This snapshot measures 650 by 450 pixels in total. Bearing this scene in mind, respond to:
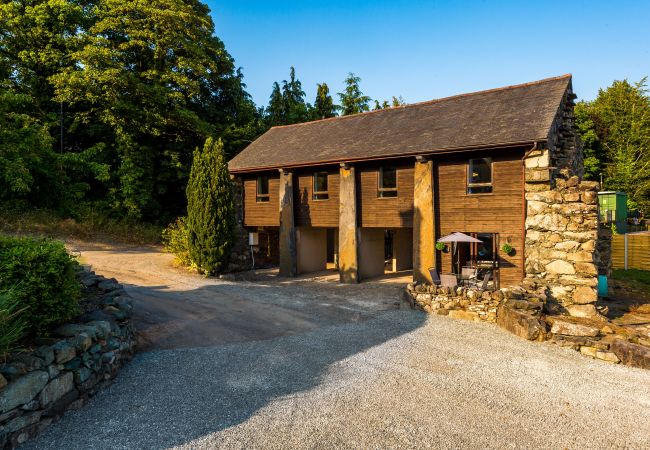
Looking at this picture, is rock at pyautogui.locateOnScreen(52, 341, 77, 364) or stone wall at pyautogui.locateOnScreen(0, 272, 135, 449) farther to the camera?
rock at pyautogui.locateOnScreen(52, 341, 77, 364)

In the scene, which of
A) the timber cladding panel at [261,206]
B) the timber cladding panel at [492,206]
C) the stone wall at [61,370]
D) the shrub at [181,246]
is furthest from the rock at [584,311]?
the shrub at [181,246]

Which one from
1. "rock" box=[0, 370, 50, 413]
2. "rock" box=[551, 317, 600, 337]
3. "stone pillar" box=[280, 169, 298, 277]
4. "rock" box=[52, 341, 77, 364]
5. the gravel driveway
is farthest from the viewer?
"stone pillar" box=[280, 169, 298, 277]

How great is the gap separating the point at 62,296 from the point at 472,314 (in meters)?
10.7

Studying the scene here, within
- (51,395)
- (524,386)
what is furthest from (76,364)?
(524,386)

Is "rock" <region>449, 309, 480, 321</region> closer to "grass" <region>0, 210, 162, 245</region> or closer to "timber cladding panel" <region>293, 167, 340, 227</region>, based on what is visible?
"timber cladding panel" <region>293, 167, 340, 227</region>

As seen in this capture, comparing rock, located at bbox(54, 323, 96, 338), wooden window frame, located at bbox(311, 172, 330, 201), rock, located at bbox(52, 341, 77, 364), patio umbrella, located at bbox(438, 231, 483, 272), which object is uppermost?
wooden window frame, located at bbox(311, 172, 330, 201)

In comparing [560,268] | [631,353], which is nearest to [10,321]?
[631,353]

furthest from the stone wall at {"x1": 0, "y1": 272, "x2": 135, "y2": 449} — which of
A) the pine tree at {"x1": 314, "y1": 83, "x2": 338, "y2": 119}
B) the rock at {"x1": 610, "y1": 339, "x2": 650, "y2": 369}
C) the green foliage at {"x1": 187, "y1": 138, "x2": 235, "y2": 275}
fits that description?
the pine tree at {"x1": 314, "y1": 83, "x2": 338, "y2": 119}

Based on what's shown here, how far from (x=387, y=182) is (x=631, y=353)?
11.3 m

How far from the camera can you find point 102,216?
85.6 feet

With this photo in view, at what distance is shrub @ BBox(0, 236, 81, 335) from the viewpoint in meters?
6.05

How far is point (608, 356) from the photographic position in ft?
29.2

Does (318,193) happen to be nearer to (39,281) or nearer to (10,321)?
(39,281)

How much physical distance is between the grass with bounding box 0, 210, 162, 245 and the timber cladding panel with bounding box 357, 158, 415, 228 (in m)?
16.8
